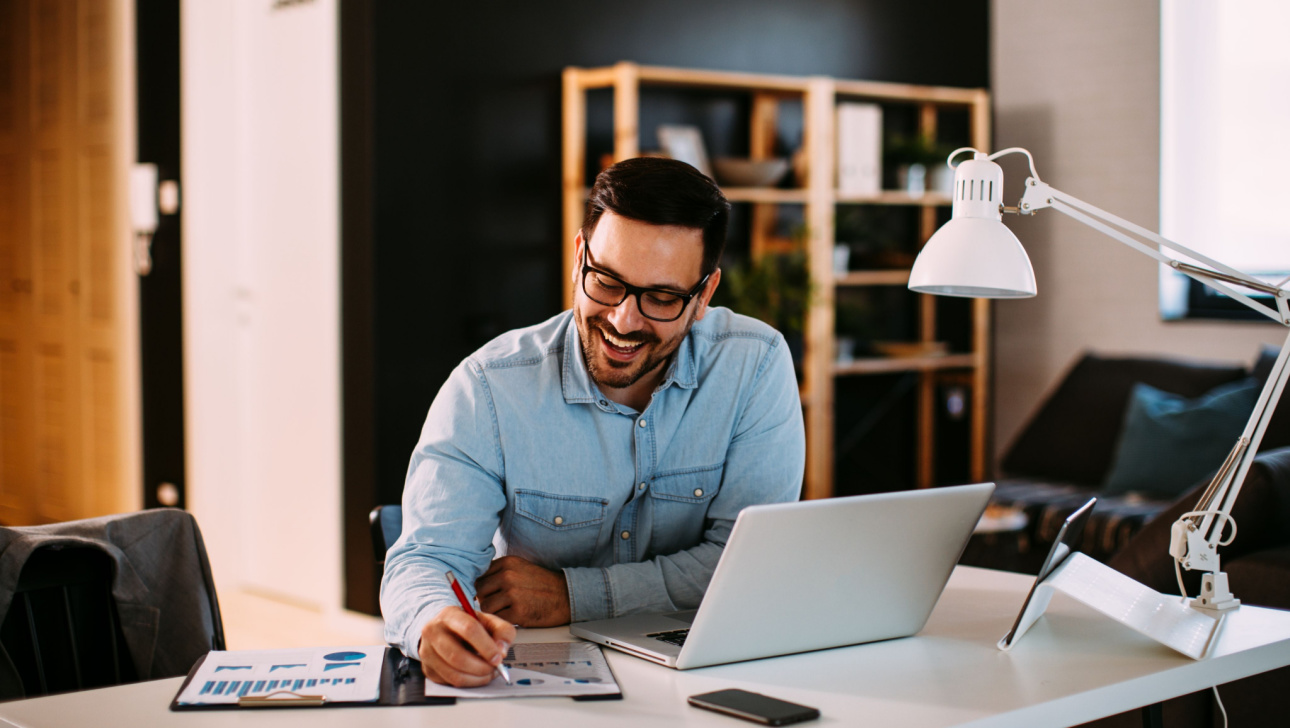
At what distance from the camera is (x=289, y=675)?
4.50ft

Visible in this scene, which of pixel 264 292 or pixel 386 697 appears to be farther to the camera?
pixel 264 292

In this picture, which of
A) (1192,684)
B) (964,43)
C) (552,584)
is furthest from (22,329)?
(1192,684)

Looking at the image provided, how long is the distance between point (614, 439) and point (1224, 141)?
4.22 m

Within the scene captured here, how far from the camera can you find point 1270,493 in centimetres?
252

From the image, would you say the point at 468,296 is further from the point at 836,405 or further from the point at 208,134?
the point at 836,405

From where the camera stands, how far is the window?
501cm

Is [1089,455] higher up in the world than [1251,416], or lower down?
lower down

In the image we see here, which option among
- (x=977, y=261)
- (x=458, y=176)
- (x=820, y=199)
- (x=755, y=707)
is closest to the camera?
(x=755, y=707)

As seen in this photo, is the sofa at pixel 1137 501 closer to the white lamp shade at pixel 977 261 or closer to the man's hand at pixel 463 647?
the white lamp shade at pixel 977 261

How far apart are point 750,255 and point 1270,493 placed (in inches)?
111

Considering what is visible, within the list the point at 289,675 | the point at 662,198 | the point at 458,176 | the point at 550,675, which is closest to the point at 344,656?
the point at 289,675

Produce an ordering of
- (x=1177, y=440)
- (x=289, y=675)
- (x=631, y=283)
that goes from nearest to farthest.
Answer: (x=289, y=675) < (x=631, y=283) < (x=1177, y=440)

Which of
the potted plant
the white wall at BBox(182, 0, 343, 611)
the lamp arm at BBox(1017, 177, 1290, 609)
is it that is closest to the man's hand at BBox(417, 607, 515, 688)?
the lamp arm at BBox(1017, 177, 1290, 609)

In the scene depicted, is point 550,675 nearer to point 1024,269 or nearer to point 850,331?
point 1024,269
